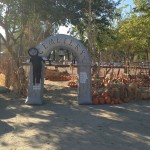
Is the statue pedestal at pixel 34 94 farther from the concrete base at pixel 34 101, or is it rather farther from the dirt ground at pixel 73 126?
the dirt ground at pixel 73 126

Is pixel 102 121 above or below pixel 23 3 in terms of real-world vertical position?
below

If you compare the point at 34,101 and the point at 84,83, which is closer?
the point at 34,101

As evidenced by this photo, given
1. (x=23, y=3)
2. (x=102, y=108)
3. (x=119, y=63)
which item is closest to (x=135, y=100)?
(x=102, y=108)

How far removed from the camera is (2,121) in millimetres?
9711

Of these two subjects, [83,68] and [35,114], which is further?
[83,68]

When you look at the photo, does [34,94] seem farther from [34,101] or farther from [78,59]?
[78,59]

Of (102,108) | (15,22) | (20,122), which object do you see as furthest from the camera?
(15,22)

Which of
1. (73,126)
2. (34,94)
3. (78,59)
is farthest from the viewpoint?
(78,59)

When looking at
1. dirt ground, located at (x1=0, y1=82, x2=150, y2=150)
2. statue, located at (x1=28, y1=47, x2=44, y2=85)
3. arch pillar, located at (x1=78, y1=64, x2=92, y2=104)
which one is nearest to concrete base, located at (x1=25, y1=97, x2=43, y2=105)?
dirt ground, located at (x1=0, y1=82, x2=150, y2=150)

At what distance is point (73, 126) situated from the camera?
9023 millimetres

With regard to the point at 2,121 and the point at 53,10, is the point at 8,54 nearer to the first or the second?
the point at 53,10

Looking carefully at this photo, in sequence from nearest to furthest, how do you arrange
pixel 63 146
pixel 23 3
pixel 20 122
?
pixel 63 146, pixel 20 122, pixel 23 3

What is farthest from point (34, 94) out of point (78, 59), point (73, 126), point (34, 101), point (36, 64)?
point (73, 126)

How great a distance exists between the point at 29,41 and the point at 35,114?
496 centimetres
